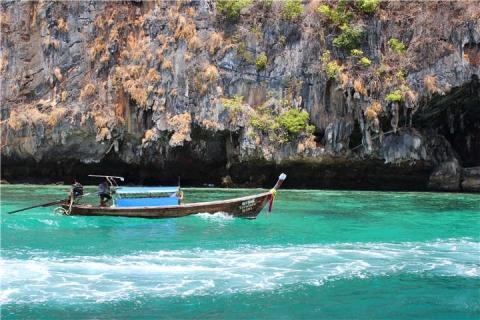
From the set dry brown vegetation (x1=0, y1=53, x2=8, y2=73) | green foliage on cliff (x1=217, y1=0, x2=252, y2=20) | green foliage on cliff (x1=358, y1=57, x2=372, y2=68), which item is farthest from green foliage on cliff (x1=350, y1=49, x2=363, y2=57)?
dry brown vegetation (x1=0, y1=53, x2=8, y2=73)

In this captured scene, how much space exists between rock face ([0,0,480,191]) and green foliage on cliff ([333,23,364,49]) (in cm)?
9

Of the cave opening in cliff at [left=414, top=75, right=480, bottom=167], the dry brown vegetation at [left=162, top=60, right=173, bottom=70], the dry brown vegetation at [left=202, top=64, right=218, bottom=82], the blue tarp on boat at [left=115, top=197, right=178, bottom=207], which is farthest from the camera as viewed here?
the dry brown vegetation at [left=162, top=60, right=173, bottom=70]

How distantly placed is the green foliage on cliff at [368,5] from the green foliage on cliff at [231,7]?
7246 mm

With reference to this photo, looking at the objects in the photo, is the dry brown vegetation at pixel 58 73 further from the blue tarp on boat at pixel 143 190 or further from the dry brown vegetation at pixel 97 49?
the blue tarp on boat at pixel 143 190

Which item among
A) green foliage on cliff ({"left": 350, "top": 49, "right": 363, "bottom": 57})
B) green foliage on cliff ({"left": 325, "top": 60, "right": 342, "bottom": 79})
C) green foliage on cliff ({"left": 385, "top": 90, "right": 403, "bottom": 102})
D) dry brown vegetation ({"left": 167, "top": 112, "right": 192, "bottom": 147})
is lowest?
dry brown vegetation ({"left": 167, "top": 112, "right": 192, "bottom": 147})

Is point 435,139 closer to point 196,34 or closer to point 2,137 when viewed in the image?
point 196,34

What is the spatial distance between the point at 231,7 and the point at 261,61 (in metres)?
4.09

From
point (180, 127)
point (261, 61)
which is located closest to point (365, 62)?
point (261, 61)

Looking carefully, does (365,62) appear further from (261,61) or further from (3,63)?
(3,63)

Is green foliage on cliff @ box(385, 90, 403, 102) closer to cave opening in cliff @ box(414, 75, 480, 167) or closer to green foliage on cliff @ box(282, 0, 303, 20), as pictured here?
cave opening in cliff @ box(414, 75, 480, 167)

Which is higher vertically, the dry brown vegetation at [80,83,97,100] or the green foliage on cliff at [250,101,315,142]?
the dry brown vegetation at [80,83,97,100]

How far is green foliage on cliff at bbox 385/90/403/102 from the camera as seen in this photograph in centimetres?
3174

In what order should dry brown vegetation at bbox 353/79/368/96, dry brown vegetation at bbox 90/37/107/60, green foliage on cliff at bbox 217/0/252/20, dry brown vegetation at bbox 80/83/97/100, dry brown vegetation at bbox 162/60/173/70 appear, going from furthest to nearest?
dry brown vegetation at bbox 90/37/107/60
dry brown vegetation at bbox 80/83/97/100
green foliage on cliff at bbox 217/0/252/20
dry brown vegetation at bbox 162/60/173/70
dry brown vegetation at bbox 353/79/368/96

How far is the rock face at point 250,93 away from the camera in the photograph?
3288 centimetres
